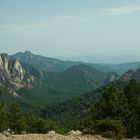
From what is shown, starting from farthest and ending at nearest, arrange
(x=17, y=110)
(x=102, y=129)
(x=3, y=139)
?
(x=17, y=110) < (x=102, y=129) < (x=3, y=139)

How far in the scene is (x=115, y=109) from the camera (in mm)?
44750

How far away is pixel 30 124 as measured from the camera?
85.2 metres

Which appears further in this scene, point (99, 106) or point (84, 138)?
point (99, 106)

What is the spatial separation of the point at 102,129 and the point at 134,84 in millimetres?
19343

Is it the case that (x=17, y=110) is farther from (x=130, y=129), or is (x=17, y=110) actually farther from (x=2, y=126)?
(x=130, y=129)

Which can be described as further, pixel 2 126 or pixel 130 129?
pixel 2 126

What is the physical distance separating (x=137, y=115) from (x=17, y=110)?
4260cm

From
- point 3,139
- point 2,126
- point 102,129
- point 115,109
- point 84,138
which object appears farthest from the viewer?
point 2,126

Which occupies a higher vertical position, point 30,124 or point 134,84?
point 134,84

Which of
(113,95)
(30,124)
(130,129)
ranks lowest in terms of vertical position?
(30,124)

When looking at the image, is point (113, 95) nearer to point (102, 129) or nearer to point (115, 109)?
point (115, 109)

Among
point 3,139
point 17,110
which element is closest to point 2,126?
point 17,110

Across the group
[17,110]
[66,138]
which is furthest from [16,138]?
[17,110]

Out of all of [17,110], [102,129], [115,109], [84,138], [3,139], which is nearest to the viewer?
[3,139]
